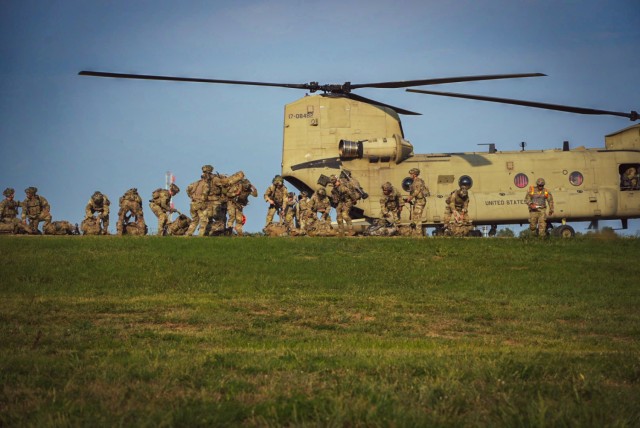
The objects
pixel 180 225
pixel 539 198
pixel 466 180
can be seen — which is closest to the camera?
pixel 539 198

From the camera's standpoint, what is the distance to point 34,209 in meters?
33.6

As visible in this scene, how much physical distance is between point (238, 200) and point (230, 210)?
0.47m

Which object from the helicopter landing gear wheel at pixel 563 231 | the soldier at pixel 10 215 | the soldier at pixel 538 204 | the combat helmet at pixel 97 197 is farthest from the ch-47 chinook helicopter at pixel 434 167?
the soldier at pixel 10 215

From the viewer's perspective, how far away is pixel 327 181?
33.5m

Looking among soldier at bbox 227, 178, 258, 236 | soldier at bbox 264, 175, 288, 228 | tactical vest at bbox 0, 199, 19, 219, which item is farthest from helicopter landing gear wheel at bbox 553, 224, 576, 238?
tactical vest at bbox 0, 199, 19, 219

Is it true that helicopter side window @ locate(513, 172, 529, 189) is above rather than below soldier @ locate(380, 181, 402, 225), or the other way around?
above

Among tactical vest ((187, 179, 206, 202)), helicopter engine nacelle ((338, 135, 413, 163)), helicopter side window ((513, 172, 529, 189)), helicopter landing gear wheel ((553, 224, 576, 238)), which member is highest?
helicopter engine nacelle ((338, 135, 413, 163))

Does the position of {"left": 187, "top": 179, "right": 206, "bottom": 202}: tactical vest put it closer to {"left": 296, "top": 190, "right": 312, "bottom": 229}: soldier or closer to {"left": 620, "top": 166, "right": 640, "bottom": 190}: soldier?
{"left": 296, "top": 190, "right": 312, "bottom": 229}: soldier

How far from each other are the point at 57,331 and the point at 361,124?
2501 cm

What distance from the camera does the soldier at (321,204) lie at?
33125 mm

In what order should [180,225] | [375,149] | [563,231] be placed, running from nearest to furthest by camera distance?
1. [180,225]
2. [563,231]
3. [375,149]

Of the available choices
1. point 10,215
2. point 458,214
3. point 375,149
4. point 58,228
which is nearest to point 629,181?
point 458,214

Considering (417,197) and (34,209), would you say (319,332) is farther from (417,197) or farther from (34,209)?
(34,209)

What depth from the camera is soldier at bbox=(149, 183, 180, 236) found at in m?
33.3
